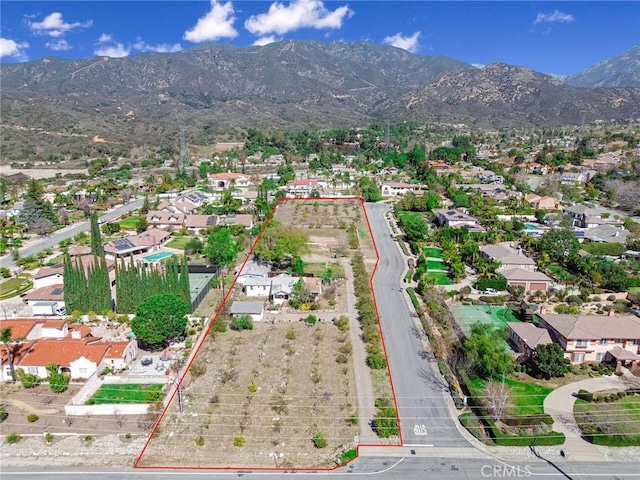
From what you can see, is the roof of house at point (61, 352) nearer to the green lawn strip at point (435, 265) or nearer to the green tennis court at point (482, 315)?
the green tennis court at point (482, 315)

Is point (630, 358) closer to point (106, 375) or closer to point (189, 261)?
point (106, 375)

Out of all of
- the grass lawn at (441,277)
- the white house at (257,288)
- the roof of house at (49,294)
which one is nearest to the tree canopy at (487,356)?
the grass lawn at (441,277)

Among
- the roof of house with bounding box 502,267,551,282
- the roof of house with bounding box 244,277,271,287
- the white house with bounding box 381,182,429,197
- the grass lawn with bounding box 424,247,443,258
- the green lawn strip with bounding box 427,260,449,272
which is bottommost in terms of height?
the green lawn strip with bounding box 427,260,449,272

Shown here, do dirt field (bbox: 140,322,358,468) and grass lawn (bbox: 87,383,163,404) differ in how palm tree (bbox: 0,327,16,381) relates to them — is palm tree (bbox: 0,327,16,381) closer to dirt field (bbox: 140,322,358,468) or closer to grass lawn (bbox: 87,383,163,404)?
grass lawn (bbox: 87,383,163,404)

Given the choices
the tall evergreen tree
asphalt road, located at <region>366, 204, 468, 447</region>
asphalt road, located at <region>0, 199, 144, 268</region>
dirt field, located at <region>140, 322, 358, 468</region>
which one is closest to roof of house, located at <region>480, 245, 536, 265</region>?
asphalt road, located at <region>366, 204, 468, 447</region>

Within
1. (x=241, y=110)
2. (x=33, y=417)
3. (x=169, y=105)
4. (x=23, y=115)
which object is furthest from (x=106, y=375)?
(x=169, y=105)

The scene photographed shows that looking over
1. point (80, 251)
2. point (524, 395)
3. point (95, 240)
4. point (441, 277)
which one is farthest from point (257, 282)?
point (524, 395)

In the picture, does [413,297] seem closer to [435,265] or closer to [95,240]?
[435,265]
